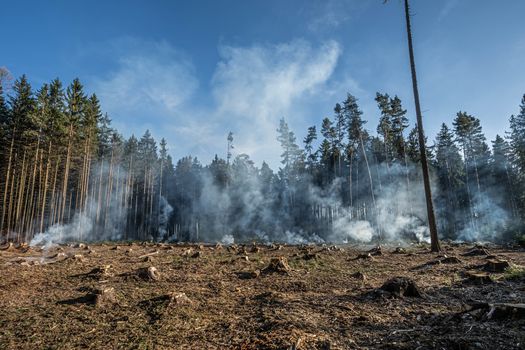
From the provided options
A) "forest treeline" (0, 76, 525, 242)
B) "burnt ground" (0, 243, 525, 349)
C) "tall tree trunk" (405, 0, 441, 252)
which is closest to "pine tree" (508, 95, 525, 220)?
"forest treeline" (0, 76, 525, 242)

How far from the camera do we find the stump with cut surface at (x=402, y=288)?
6.63 metres

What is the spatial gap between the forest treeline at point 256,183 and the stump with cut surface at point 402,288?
34068mm

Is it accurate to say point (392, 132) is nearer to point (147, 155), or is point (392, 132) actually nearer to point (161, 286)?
point (161, 286)

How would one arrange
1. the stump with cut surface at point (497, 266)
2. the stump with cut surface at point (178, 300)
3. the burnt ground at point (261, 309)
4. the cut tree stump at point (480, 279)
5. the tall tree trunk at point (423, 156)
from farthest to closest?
the tall tree trunk at point (423, 156) < the stump with cut surface at point (497, 266) < the cut tree stump at point (480, 279) < the stump with cut surface at point (178, 300) < the burnt ground at point (261, 309)

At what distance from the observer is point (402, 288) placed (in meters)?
6.73

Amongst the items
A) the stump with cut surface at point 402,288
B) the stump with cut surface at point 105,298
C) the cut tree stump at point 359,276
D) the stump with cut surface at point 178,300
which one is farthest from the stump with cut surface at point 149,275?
the stump with cut surface at point 402,288

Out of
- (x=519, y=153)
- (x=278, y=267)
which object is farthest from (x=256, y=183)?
(x=278, y=267)

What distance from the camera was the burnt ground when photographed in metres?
4.33

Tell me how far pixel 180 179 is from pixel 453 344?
72125 millimetres

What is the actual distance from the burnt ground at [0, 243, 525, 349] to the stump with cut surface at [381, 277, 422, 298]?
2 cm

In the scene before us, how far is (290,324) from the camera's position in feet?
16.3

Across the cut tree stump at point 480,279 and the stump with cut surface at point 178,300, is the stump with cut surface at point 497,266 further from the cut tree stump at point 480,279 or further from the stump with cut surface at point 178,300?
the stump with cut surface at point 178,300

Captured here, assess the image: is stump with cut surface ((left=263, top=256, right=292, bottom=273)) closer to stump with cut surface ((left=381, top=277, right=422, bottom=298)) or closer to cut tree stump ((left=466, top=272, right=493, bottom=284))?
stump with cut surface ((left=381, top=277, right=422, bottom=298))

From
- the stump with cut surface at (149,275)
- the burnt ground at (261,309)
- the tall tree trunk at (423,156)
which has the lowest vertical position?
the burnt ground at (261,309)
